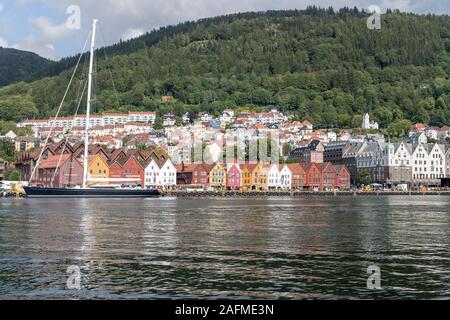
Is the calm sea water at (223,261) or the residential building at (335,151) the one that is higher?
the residential building at (335,151)

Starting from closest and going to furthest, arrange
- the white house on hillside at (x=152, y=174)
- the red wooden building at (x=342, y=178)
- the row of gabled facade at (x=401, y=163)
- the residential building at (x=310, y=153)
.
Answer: the white house on hillside at (x=152, y=174) → the red wooden building at (x=342, y=178) → the row of gabled facade at (x=401, y=163) → the residential building at (x=310, y=153)

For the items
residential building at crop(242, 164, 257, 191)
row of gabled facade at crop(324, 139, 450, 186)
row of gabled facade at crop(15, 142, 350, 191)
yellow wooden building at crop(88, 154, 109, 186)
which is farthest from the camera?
row of gabled facade at crop(324, 139, 450, 186)

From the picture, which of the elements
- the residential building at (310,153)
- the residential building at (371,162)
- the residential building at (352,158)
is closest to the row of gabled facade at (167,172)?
the residential building at (371,162)

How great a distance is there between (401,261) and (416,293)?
522 centimetres

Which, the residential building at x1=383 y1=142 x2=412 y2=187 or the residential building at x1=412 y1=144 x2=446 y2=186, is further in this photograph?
the residential building at x1=412 y1=144 x2=446 y2=186

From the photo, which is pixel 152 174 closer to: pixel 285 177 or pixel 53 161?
pixel 53 161

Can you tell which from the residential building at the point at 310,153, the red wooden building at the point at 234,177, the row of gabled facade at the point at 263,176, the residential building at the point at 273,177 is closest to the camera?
the row of gabled facade at the point at 263,176

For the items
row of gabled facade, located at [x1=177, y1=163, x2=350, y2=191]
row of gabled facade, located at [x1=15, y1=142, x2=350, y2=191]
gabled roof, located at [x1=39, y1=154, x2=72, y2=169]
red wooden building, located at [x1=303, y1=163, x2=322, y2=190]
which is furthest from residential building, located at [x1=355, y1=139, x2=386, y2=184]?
gabled roof, located at [x1=39, y1=154, x2=72, y2=169]

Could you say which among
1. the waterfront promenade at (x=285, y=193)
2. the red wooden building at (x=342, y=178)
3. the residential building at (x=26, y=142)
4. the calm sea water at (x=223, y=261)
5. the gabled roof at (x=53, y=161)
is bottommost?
the calm sea water at (x=223, y=261)

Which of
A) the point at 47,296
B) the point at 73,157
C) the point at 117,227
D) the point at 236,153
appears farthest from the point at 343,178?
the point at 47,296

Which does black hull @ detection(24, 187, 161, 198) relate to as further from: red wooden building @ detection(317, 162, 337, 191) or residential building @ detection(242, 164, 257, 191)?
red wooden building @ detection(317, 162, 337, 191)

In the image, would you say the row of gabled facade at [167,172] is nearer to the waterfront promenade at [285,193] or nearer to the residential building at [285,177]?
the residential building at [285,177]

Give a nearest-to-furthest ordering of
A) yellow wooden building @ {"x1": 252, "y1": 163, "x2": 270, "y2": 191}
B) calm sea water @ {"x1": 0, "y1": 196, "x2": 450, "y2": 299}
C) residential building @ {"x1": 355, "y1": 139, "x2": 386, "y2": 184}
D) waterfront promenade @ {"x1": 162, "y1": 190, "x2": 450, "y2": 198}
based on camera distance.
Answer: calm sea water @ {"x1": 0, "y1": 196, "x2": 450, "y2": 299}
waterfront promenade @ {"x1": 162, "y1": 190, "x2": 450, "y2": 198}
yellow wooden building @ {"x1": 252, "y1": 163, "x2": 270, "y2": 191}
residential building @ {"x1": 355, "y1": 139, "x2": 386, "y2": 184}
